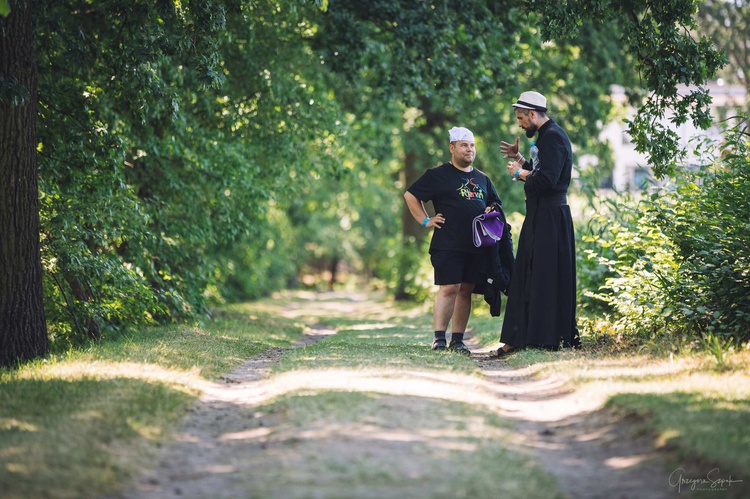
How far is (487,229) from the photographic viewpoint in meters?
9.62

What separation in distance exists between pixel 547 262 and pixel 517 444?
14.2 ft

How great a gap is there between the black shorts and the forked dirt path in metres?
2.15

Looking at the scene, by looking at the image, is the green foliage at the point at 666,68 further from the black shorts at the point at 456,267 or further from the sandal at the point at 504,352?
the sandal at the point at 504,352

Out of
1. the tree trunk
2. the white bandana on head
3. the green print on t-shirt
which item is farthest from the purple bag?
the tree trunk

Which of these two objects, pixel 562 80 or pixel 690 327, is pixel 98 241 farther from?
pixel 562 80

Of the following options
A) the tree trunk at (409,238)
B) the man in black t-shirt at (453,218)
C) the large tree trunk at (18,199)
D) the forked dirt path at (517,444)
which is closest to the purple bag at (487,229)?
the man in black t-shirt at (453,218)

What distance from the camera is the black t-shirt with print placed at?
9773mm

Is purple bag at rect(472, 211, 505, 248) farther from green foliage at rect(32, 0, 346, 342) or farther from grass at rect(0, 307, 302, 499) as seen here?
green foliage at rect(32, 0, 346, 342)

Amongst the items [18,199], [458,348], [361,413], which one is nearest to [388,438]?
[361,413]

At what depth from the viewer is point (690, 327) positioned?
8852 mm

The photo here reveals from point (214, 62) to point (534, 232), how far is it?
446cm

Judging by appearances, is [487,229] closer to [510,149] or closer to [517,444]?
[510,149]

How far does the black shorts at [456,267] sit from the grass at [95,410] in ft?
8.69

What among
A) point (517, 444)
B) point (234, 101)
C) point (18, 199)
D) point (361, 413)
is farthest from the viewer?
point (234, 101)
